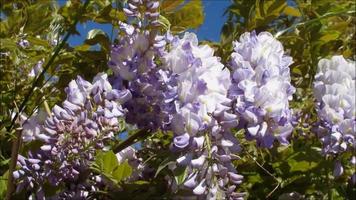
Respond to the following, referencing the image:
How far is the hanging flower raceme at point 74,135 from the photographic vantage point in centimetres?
88

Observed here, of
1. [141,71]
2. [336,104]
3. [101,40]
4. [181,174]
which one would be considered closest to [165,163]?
[181,174]

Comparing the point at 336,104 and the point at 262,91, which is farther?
the point at 336,104

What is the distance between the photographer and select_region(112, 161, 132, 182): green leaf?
3.20 ft

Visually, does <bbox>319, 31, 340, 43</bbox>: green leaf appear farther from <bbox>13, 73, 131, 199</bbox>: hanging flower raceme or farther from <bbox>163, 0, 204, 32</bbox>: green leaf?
<bbox>13, 73, 131, 199</bbox>: hanging flower raceme

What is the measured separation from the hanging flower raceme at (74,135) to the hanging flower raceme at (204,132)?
3.3 inches

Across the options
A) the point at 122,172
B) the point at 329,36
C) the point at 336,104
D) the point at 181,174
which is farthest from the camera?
the point at 329,36

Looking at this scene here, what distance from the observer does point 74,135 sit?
0.88m

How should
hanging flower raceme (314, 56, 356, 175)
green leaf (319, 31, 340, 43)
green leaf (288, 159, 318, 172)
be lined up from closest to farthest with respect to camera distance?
1. hanging flower raceme (314, 56, 356, 175)
2. green leaf (288, 159, 318, 172)
3. green leaf (319, 31, 340, 43)

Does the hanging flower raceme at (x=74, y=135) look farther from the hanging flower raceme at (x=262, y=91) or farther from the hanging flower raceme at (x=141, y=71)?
the hanging flower raceme at (x=262, y=91)

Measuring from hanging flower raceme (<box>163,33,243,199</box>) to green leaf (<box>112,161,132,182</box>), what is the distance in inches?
4.5

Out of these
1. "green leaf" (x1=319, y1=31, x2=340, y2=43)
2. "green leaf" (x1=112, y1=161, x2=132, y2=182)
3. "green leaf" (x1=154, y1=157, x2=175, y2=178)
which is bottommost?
"green leaf" (x1=154, y1=157, x2=175, y2=178)

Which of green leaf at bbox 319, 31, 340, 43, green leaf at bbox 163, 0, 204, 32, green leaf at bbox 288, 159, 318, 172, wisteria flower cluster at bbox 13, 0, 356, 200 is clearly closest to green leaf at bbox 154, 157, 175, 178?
wisteria flower cluster at bbox 13, 0, 356, 200

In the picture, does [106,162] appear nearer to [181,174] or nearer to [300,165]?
[181,174]

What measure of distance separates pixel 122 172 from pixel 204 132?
6.6 inches
